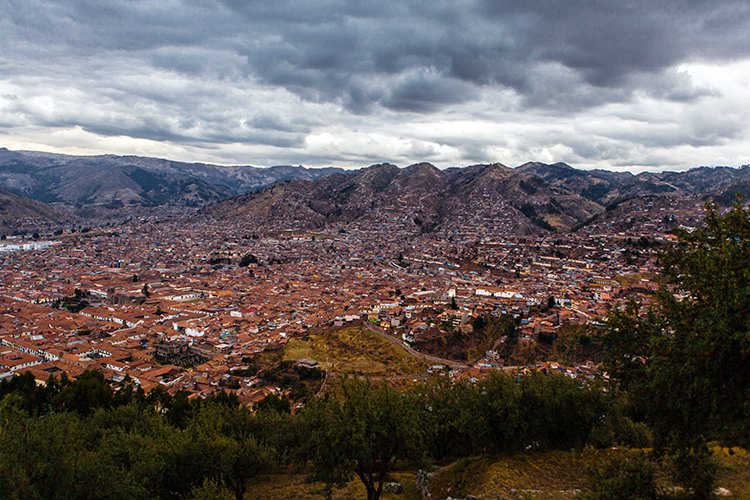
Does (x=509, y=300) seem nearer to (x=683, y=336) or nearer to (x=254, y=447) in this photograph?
(x=254, y=447)

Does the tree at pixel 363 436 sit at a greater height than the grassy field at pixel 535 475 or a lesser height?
greater

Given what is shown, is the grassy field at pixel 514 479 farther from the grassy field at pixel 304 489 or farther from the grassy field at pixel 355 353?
the grassy field at pixel 355 353

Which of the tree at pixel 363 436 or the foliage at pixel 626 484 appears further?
the tree at pixel 363 436

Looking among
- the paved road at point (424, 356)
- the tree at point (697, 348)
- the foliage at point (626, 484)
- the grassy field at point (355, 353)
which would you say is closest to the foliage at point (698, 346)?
the tree at point (697, 348)

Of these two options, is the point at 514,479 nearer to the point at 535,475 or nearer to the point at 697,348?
the point at 535,475

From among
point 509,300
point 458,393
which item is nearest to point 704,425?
point 458,393

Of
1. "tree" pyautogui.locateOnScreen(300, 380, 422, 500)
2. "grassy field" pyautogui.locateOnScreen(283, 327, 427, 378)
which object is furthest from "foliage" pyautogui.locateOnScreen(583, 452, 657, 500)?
"grassy field" pyautogui.locateOnScreen(283, 327, 427, 378)
